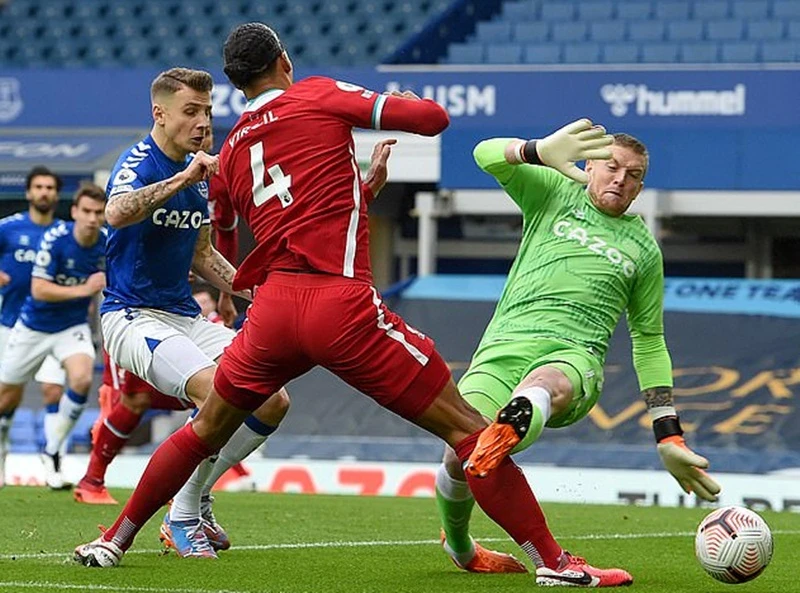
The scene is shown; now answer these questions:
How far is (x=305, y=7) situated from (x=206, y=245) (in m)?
15.7

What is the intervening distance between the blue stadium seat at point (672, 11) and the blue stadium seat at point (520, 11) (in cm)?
156

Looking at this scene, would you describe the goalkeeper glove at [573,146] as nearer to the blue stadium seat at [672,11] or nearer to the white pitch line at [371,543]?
the white pitch line at [371,543]

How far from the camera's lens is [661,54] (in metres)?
19.9

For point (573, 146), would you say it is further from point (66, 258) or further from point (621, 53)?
point (621, 53)

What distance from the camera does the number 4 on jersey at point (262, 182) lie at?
6.24 metres

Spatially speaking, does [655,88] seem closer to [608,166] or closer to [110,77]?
[110,77]

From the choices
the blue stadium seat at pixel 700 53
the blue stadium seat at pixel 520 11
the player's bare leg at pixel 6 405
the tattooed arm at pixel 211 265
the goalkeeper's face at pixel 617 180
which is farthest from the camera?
the blue stadium seat at pixel 520 11

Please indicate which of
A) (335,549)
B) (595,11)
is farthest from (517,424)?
(595,11)

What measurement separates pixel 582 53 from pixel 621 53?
46cm

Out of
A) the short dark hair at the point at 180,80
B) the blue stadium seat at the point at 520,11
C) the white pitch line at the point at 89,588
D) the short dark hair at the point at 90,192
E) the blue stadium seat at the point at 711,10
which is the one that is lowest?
the blue stadium seat at the point at 520,11

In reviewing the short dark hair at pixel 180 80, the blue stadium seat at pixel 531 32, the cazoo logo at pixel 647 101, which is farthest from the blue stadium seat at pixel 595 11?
the short dark hair at pixel 180 80

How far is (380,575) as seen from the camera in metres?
7.02

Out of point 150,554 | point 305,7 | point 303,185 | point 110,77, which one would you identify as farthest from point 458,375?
point 303,185

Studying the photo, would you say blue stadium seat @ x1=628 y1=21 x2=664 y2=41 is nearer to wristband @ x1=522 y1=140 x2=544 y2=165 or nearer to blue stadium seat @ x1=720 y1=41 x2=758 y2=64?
blue stadium seat @ x1=720 y1=41 x2=758 y2=64
